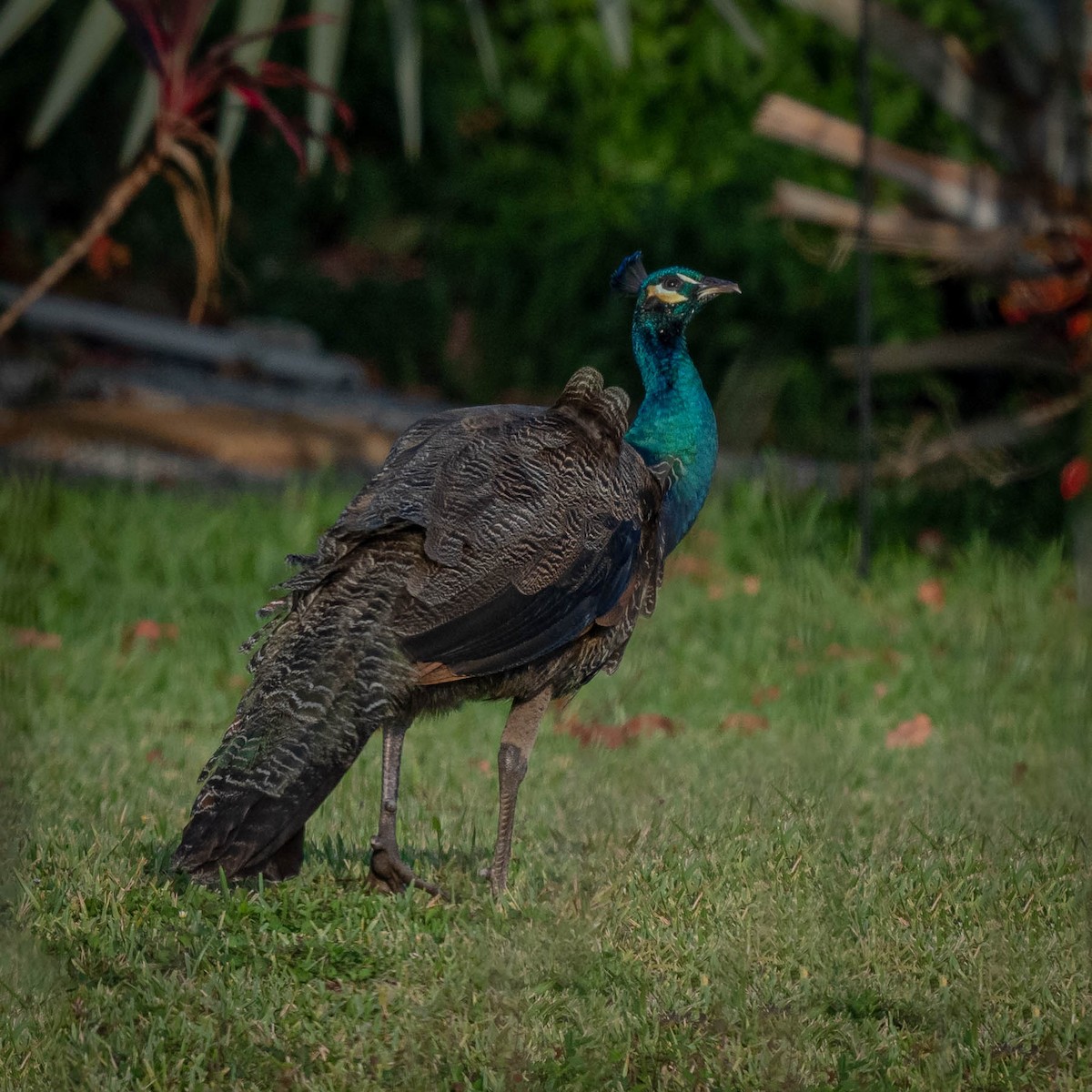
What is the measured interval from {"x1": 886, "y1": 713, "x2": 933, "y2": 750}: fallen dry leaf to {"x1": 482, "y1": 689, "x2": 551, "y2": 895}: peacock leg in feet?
6.65

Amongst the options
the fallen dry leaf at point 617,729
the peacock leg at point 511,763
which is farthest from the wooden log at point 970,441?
the peacock leg at point 511,763

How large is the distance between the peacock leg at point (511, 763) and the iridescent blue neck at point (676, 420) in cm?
59

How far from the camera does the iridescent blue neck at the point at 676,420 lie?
4.57m

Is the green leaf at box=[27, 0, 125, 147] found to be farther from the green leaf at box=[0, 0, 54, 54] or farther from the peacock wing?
the peacock wing

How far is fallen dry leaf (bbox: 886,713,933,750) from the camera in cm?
597

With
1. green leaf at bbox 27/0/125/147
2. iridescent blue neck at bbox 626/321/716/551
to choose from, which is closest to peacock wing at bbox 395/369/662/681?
iridescent blue neck at bbox 626/321/716/551

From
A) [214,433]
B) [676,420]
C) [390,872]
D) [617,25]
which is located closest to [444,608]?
[390,872]

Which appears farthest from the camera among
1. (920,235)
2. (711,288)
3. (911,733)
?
(920,235)

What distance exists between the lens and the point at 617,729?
238 inches

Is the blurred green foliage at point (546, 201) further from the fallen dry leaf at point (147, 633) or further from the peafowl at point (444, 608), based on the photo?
the peafowl at point (444, 608)

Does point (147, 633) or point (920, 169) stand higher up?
point (920, 169)

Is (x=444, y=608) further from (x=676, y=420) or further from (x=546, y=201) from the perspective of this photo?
(x=546, y=201)

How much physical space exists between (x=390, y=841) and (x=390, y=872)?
7 centimetres

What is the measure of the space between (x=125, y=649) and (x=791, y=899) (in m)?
3.40
